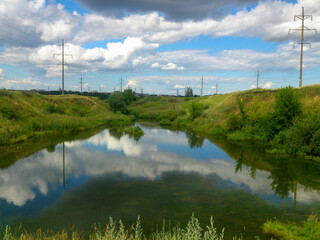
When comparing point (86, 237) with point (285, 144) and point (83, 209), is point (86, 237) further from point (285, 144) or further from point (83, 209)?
point (285, 144)

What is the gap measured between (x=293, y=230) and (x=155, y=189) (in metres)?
7.71

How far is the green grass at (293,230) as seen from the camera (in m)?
9.02

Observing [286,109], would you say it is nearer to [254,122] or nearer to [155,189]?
[254,122]

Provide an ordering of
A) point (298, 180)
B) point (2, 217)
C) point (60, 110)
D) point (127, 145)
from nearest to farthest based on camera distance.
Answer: point (2, 217) < point (298, 180) < point (127, 145) < point (60, 110)

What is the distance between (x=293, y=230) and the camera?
9.60 m

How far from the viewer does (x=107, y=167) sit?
19.2 m

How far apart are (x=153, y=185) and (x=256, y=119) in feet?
79.4

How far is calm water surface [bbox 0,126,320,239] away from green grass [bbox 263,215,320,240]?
21.8 inches

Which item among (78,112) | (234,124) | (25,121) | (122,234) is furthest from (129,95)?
(122,234)

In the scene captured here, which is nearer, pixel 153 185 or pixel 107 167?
pixel 153 185

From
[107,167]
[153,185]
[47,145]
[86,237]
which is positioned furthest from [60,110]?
[86,237]

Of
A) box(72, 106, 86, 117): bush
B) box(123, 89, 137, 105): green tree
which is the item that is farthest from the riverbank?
box(123, 89, 137, 105): green tree

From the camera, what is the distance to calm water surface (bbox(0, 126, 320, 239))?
11.0m

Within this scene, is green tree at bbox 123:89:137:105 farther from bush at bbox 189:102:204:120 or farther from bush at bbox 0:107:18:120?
bush at bbox 0:107:18:120
